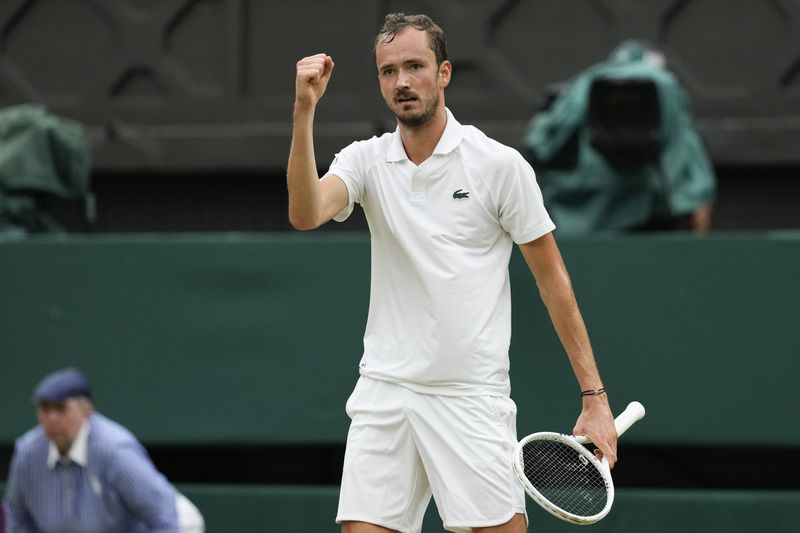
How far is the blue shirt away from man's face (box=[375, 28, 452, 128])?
6.39 ft

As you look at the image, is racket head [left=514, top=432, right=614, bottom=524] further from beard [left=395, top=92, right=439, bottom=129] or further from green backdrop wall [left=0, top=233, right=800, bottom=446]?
green backdrop wall [left=0, top=233, right=800, bottom=446]

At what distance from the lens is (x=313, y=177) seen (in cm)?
402

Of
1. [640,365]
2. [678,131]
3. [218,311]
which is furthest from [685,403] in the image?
[218,311]

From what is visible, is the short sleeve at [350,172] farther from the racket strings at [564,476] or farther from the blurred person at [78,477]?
the blurred person at [78,477]

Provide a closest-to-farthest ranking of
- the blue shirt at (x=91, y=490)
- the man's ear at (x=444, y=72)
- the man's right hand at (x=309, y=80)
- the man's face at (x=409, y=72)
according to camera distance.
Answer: the man's right hand at (x=309, y=80), the man's face at (x=409, y=72), the man's ear at (x=444, y=72), the blue shirt at (x=91, y=490)

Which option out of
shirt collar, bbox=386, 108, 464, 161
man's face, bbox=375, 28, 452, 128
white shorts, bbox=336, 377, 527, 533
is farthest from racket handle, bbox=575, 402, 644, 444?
man's face, bbox=375, 28, 452, 128

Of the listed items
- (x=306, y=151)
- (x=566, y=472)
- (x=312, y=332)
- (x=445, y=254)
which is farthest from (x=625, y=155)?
(x=306, y=151)

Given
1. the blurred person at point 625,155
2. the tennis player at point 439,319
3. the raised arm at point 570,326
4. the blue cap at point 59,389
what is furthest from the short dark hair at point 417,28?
the blurred person at point 625,155

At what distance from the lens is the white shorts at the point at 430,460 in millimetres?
4215

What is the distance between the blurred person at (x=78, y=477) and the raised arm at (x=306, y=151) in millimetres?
1715

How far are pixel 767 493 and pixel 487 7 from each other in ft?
11.5

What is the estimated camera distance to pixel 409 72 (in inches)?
163

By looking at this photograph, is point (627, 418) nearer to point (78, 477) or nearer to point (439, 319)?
point (439, 319)

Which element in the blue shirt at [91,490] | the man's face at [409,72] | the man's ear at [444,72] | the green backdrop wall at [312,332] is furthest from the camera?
the green backdrop wall at [312,332]
